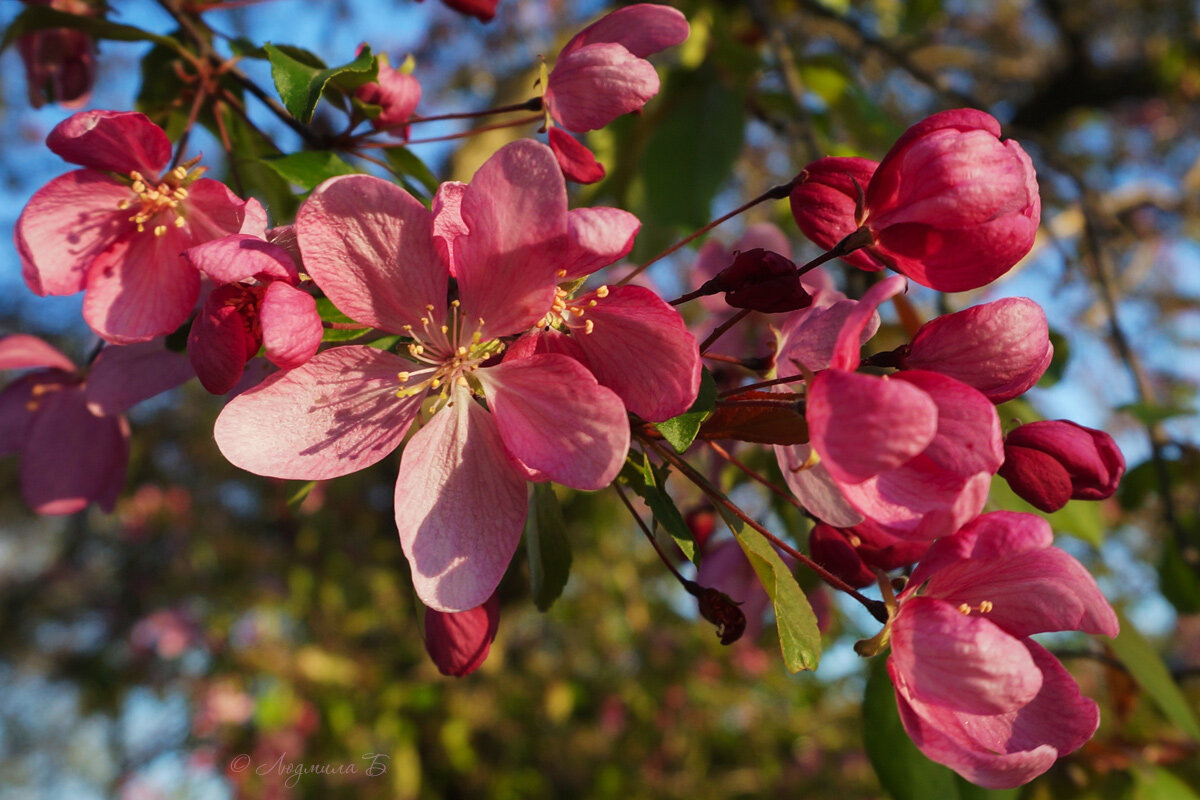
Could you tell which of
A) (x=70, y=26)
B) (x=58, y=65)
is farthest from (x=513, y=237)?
(x=58, y=65)

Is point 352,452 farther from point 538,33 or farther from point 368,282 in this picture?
point 538,33

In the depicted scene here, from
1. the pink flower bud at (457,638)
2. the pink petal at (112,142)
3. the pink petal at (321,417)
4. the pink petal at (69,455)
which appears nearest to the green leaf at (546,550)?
the pink flower bud at (457,638)

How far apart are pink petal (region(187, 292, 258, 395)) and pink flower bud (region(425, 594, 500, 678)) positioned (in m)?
0.28

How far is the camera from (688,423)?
64 centimetres

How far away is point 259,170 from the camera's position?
1.07 m

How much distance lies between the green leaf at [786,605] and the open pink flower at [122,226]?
54 centimetres

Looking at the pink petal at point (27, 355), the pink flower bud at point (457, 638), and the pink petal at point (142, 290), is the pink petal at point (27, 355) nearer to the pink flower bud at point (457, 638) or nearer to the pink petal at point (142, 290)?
the pink petal at point (142, 290)

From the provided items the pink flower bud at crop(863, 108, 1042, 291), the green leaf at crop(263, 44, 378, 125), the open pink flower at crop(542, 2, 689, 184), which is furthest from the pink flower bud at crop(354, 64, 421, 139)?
the pink flower bud at crop(863, 108, 1042, 291)

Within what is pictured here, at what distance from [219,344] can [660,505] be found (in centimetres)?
37

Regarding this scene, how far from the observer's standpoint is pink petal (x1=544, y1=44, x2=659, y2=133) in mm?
720

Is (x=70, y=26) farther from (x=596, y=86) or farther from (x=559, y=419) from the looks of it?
(x=559, y=419)

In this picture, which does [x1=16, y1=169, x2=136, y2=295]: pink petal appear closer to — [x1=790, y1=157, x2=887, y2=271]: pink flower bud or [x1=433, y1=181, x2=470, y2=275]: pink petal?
[x1=433, y1=181, x2=470, y2=275]: pink petal

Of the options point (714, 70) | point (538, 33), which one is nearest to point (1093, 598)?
point (714, 70)

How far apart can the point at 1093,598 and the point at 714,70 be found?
1.37m
